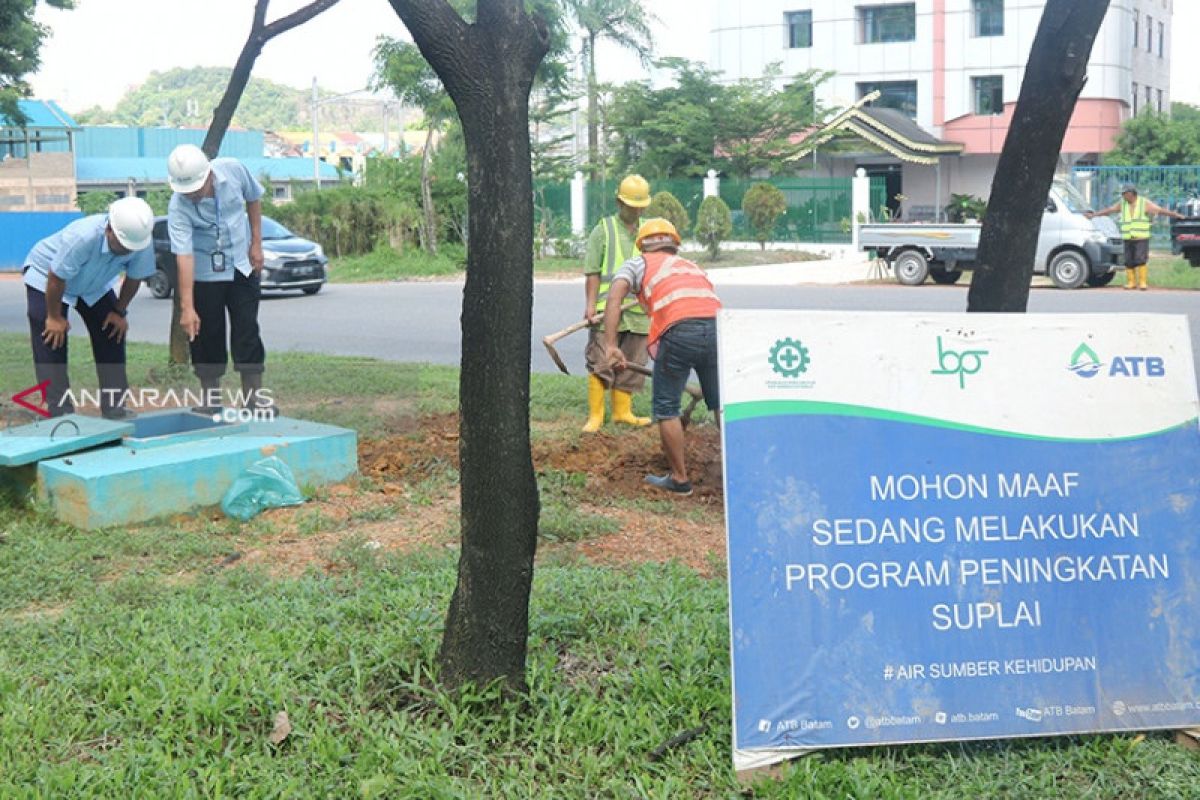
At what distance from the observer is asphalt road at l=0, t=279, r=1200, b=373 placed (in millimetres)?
15938

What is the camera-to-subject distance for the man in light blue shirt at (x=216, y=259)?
8.18m

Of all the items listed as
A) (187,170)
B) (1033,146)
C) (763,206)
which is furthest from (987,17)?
(1033,146)

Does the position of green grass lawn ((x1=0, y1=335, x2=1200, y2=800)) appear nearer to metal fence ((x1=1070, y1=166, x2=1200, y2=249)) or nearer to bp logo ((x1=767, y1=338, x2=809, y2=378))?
bp logo ((x1=767, y1=338, x2=809, y2=378))

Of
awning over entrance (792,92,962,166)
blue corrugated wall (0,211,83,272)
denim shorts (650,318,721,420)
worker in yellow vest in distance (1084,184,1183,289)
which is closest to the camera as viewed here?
denim shorts (650,318,721,420)

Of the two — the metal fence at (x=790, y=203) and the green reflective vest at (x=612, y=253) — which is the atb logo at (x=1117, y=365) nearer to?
the green reflective vest at (x=612, y=253)

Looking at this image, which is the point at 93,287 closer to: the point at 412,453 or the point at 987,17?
the point at 412,453

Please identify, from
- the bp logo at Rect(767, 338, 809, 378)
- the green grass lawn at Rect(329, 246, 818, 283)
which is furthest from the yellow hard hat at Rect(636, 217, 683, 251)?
the green grass lawn at Rect(329, 246, 818, 283)

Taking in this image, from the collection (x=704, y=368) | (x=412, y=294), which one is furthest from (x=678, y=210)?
(x=704, y=368)

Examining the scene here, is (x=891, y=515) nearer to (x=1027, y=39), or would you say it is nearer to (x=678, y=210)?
(x=678, y=210)

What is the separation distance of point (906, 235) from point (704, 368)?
17079 mm

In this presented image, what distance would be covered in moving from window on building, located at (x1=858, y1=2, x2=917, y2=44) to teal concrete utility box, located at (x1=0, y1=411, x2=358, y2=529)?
46489mm

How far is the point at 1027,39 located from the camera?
48.6 m

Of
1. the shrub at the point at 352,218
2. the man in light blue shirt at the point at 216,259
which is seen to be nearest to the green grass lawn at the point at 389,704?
the man in light blue shirt at the point at 216,259

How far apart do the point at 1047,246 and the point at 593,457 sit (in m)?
16.7
